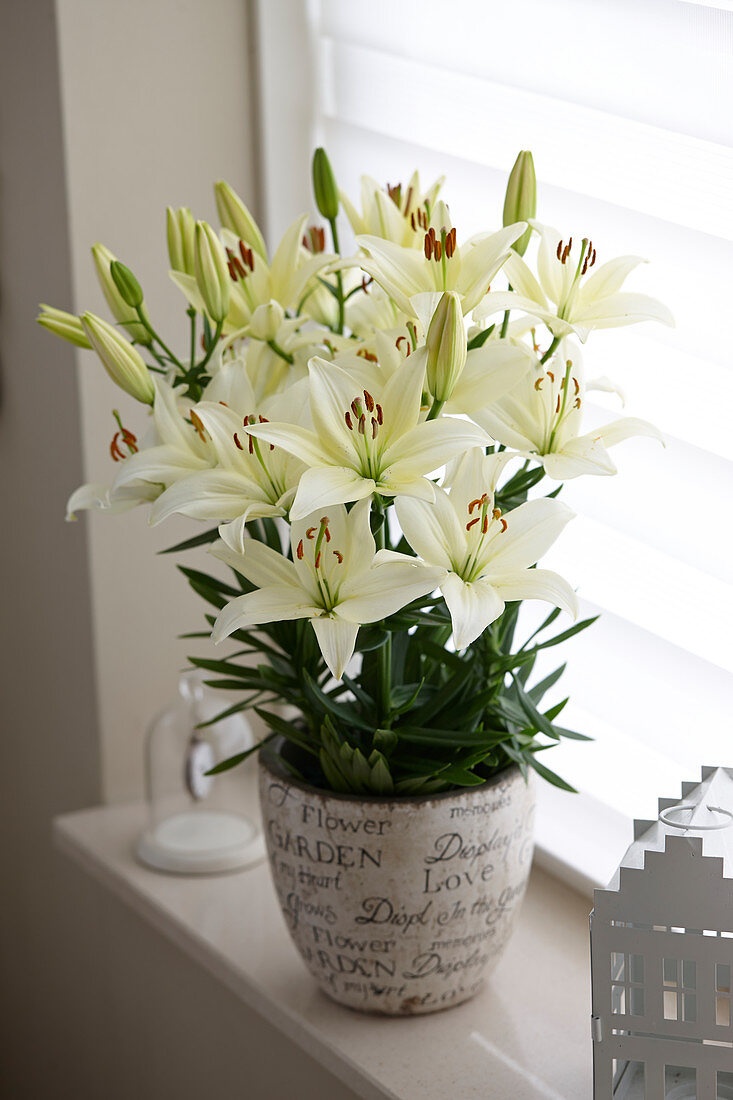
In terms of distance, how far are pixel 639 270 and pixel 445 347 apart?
329 millimetres

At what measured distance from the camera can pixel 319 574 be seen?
2.27 ft

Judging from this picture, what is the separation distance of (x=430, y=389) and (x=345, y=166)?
68cm

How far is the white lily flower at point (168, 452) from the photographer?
0.73 metres

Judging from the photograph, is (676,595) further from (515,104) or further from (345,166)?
(345,166)

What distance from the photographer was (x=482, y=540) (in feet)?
2.24

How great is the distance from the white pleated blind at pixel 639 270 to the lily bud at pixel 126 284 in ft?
1.22

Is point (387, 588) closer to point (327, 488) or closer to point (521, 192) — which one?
point (327, 488)

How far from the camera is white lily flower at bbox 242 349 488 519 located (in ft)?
2.10

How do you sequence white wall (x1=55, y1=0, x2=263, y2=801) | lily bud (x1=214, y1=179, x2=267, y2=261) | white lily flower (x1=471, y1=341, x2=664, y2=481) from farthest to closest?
white wall (x1=55, y1=0, x2=263, y2=801)
lily bud (x1=214, y1=179, x2=267, y2=261)
white lily flower (x1=471, y1=341, x2=664, y2=481)

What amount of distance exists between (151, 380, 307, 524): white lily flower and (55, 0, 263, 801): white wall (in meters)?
0.58

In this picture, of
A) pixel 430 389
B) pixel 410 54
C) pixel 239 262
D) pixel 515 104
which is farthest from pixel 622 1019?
pixel 410 54

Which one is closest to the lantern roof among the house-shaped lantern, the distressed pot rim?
the house-shaped lantern

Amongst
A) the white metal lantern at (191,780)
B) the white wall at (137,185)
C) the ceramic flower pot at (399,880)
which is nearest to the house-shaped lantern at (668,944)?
the ceramic flower pot at (399,880)

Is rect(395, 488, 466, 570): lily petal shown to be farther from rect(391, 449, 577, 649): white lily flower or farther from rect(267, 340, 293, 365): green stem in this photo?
rect(267, 340, 293, 365): green stem
